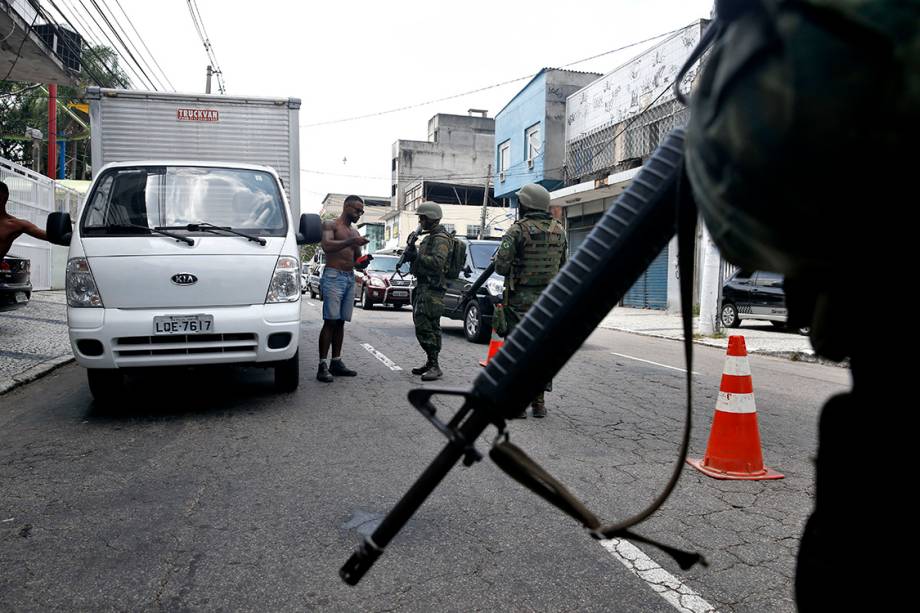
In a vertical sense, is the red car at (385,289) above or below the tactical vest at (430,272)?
below

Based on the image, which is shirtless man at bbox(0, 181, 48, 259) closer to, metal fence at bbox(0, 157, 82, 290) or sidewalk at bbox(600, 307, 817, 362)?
sidewalk at bbox(600, 307, 817, 362)

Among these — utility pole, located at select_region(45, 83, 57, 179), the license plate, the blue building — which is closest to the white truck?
the license plate

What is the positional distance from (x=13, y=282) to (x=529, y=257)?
8.80 m

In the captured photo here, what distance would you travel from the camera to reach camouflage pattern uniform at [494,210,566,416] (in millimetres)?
5551

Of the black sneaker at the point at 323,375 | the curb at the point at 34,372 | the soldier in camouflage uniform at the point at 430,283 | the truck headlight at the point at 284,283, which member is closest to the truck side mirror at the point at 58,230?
the truck headlight at the point at 284,283

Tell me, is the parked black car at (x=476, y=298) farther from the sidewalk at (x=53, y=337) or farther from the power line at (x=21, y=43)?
the power line at (x=21, y=43)

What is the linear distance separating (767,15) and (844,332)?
1.31 feet

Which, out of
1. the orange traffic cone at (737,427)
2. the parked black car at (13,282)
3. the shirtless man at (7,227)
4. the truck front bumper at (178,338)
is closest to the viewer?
the orange traffic cone at (737,427)

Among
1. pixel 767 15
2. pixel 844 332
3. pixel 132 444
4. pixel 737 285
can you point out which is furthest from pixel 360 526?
pixel 737 285

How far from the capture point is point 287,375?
19.7ft

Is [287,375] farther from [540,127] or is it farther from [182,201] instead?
[540,127]

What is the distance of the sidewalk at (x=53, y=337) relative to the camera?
24.0 feet

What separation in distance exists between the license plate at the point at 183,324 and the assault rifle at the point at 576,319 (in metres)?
4.22

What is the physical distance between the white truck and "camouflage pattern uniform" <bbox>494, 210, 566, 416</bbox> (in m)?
1.69
